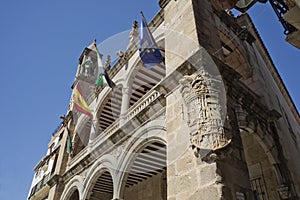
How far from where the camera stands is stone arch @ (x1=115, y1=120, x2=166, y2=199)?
6625 mm

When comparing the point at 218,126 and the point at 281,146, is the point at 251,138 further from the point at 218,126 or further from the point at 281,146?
the point at 218,126

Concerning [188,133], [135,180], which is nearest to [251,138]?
[188,133]

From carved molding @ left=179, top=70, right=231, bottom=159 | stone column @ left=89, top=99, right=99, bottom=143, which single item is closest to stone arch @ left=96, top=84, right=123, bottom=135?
stone column @ left=89, top=99, right=99, bottom=143

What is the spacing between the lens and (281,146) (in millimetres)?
7336

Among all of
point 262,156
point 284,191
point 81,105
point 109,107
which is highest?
point 109,107

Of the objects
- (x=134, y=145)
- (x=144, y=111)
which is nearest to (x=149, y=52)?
(x=144, y=111)

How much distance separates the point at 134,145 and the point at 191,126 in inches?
110

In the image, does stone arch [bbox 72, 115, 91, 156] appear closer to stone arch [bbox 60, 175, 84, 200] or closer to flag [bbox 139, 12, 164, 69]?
stone arch [bbox 60, 175, 84, 200]

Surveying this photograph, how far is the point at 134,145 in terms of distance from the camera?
7.20m

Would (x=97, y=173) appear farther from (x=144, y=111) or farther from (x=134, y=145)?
(x=144, y=111)

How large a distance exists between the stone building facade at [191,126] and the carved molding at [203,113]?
0.02 meters

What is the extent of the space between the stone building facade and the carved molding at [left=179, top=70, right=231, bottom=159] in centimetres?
2

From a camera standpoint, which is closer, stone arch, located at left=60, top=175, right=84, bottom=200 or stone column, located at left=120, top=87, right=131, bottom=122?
stone column, located at left=120, top=87, right=131, bottom=122

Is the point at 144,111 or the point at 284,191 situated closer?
the point at 284,191
